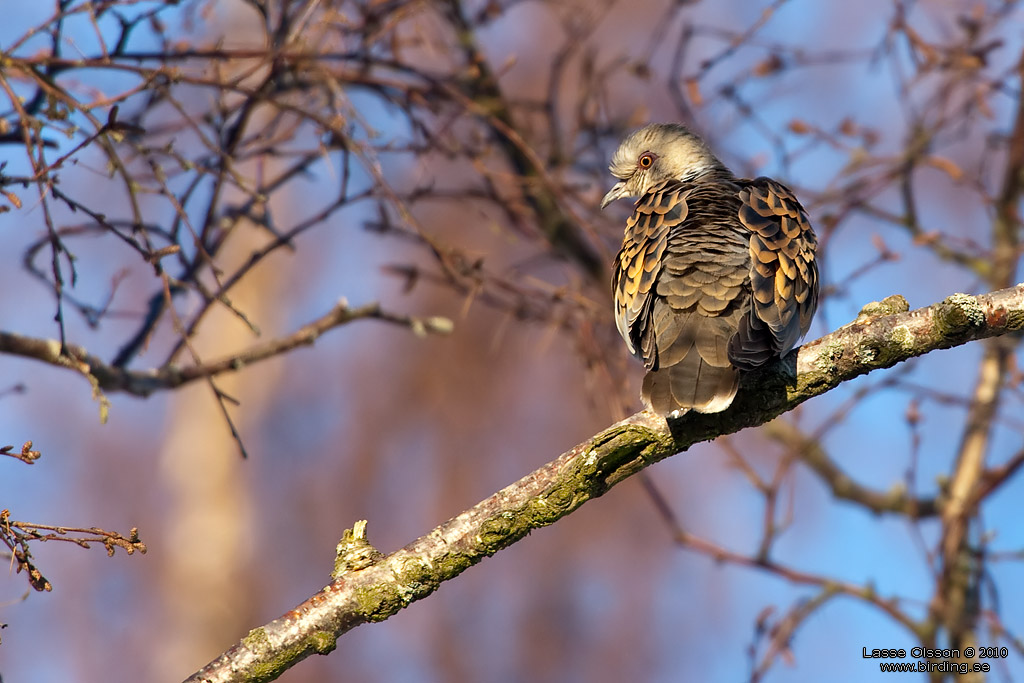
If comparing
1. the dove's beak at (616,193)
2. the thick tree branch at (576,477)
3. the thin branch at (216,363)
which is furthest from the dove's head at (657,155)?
the thick tree branch at (576,477)

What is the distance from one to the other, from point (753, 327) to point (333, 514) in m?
8.46

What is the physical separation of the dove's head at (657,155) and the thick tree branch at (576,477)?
1829 millimetres

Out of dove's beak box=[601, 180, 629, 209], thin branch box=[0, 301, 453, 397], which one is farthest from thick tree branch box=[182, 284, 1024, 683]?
dove's beak box=[601, 180, 629, 209]

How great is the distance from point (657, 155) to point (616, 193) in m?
0.28

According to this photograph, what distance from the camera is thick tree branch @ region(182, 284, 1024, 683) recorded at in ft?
7.61

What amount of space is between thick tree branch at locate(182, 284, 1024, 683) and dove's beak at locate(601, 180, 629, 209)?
1.76m

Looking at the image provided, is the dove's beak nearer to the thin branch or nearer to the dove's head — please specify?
the dove's head

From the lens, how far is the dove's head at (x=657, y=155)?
463 cm

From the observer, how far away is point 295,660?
7.56ft

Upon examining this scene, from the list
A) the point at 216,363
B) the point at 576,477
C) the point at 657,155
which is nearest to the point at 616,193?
the point at 657,155

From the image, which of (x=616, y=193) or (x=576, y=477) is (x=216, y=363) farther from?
(x=616, y=193)

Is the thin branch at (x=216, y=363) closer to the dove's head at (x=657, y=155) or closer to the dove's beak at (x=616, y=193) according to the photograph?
the dove's beak at (x=616, y=193)

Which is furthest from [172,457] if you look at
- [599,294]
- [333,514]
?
[599,294]

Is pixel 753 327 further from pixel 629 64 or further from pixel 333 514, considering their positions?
pixel 333 514
